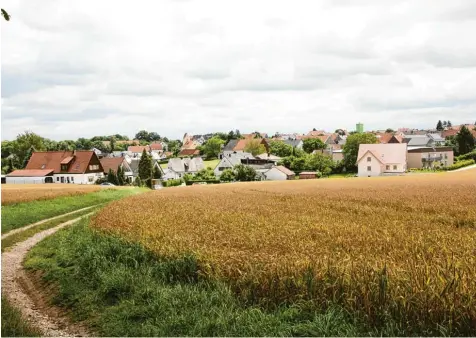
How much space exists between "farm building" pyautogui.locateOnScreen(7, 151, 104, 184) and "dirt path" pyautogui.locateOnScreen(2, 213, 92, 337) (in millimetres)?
75672

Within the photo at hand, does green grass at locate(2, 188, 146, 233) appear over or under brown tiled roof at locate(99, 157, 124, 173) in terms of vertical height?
under

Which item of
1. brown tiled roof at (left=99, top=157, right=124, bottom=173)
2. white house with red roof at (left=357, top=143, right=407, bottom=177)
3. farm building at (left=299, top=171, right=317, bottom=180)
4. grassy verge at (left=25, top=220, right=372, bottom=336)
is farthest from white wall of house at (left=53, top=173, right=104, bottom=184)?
grassy verge at (left=25, top=220, right=372, bottom=336)

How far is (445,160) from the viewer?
104 meters

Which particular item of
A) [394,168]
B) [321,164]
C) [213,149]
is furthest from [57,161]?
[213,149]

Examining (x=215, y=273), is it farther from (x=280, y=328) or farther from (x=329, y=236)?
(x=329, y=236)

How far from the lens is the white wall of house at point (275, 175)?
9719 cm

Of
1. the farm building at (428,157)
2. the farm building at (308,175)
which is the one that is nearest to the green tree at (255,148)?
the farm building at (308,175)

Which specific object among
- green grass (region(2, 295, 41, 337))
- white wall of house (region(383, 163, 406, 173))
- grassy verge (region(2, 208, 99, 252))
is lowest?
white wall of house (region(383, 163, 406, 173))

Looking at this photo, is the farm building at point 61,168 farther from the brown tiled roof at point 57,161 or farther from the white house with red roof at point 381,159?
the white house with red roof at point 381,159

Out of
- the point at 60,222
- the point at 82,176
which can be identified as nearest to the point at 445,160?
the point at 82,176

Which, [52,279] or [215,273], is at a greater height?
[215,273]

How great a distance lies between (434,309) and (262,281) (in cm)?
329

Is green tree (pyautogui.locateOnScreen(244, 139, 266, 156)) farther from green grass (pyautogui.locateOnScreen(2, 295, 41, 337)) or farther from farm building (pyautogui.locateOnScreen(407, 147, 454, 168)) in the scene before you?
green grass (pyautogui.locateOnScreen(2, 295, 41, 337))

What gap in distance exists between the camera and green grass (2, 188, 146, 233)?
27.9 meters
